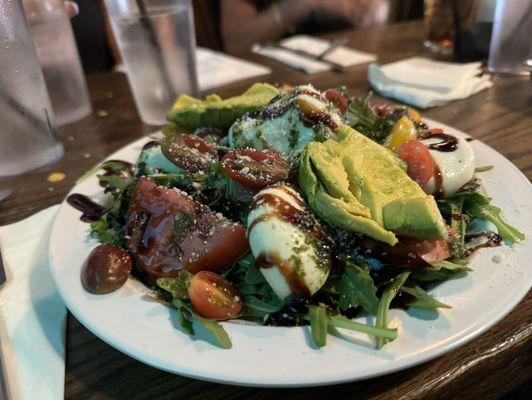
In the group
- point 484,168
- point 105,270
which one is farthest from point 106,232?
point 484,168

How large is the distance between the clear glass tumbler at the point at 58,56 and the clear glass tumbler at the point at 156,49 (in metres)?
0.33

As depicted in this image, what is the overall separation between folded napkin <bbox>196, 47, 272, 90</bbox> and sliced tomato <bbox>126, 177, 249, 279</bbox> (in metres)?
1.57

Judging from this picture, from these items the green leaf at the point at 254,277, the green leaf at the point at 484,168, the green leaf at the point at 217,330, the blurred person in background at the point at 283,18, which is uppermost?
the green leaf at the point at 484,168

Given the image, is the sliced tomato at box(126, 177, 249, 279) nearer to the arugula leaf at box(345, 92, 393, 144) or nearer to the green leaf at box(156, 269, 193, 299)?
the green leaf at box(156, 269, 193, 299)

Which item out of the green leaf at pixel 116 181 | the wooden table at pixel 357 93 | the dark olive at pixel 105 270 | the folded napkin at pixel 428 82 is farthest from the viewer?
the folded napkin at pixel 428 82

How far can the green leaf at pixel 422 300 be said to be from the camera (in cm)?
74

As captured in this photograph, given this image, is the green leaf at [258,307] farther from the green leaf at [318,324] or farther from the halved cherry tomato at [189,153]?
the halved cherry tomato at [189,153]

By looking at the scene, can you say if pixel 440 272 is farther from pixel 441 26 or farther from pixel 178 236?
pixel 441 26

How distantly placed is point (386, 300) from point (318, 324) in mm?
136

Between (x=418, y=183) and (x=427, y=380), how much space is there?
45cm

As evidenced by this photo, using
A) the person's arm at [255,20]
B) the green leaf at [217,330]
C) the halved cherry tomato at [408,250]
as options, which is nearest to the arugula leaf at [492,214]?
the halved cherry tomato at [408,250]

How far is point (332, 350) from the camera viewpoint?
688 mm

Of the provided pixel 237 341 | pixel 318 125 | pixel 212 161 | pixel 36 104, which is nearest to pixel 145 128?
pixel 36 104

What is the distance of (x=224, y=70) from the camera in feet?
8.56
